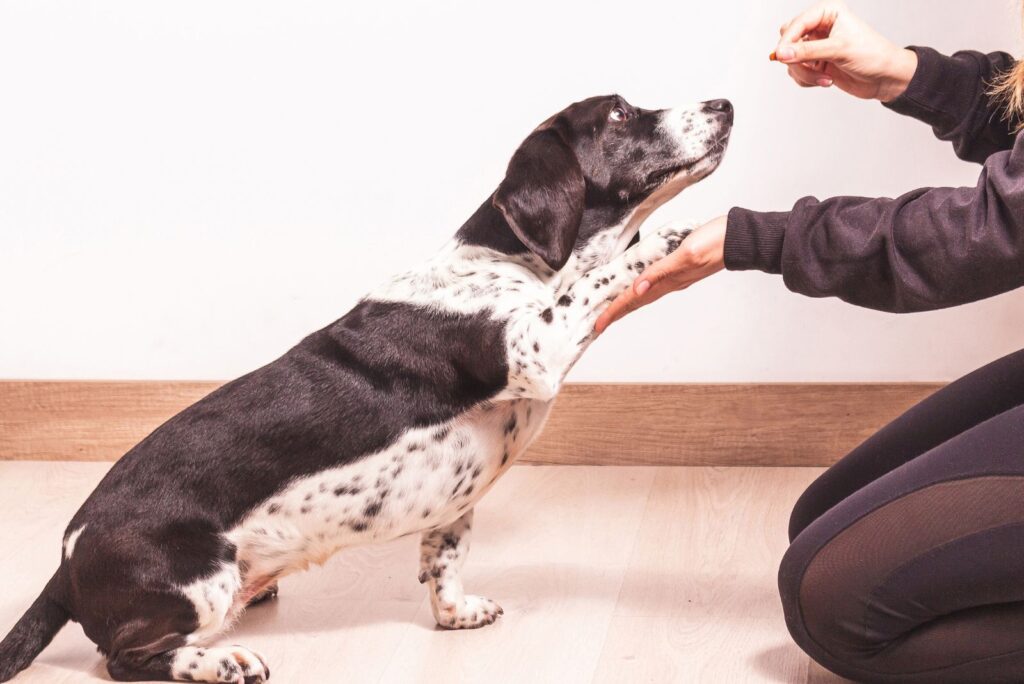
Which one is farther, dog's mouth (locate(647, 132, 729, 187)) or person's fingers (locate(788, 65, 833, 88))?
person's fingers (locate(788, 65, 833, 88))

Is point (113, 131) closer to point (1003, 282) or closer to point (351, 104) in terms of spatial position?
point (351, 104)

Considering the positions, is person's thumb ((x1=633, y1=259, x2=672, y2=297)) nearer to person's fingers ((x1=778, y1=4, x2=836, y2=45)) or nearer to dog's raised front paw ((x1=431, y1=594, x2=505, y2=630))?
person's fingers ((x1=778, y1=4, x2=836, y2=45))

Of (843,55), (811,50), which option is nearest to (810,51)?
(811,50)

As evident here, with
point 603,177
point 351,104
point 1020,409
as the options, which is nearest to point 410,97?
point 351,104

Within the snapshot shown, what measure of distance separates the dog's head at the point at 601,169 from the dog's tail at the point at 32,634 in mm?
1217

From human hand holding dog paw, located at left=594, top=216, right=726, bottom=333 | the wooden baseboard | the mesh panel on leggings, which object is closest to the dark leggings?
the mesh panel on leggings

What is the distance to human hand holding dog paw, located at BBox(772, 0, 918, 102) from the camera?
2541 millimetres

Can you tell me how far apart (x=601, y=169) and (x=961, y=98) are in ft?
2.76

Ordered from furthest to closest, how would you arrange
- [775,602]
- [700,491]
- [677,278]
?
1. [700,491]
2. [775,602]
3. [677,278]

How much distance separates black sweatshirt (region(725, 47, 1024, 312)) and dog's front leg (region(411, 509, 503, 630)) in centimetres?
87

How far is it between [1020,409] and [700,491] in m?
1.45

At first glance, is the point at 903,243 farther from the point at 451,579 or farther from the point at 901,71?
the point at 451,579

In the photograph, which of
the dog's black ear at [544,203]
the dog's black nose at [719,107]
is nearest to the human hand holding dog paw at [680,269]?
the dog's black ear at [544,203]

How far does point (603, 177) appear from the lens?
8.37ft
